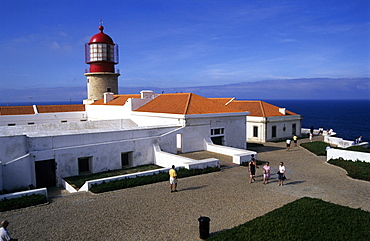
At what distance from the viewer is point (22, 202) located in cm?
1105

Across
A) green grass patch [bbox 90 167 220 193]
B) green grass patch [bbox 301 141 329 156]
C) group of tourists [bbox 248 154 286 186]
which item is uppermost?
group of tourists [bbox 248 154 286 186]

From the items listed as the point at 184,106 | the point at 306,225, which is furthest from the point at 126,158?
the point at 306,225

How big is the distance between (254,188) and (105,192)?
6.49 metres

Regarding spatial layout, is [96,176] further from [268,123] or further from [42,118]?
[268,123]

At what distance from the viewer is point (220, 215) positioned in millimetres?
10352

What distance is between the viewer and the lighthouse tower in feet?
113

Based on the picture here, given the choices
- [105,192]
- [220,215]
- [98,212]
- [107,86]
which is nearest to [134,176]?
[105,192]

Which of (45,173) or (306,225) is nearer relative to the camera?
(306,225)

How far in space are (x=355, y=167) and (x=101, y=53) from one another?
2813 cm

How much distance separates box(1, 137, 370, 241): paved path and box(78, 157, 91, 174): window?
526cm

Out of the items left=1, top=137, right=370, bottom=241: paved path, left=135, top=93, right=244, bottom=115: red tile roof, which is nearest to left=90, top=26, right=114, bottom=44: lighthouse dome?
left=135, top=93, right=244, bottom=115: red tile roof

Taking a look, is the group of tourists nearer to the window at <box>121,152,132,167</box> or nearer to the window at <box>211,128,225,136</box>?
the window at <box>121,152,132,167</box>

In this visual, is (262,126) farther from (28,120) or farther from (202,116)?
(28,120)

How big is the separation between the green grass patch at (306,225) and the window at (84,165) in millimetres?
11279
